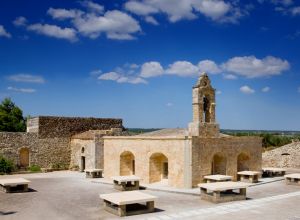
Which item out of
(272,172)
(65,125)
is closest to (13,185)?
(65,125)

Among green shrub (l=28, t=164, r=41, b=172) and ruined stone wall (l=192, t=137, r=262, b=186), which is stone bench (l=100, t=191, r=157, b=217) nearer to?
ruined stone wall (l=192, t=137, r=262, b=186)

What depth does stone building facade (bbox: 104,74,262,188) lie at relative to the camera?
1792 cm

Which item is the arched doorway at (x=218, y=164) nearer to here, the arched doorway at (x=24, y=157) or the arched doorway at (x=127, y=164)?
the arched doorway at (x=127, y=164)

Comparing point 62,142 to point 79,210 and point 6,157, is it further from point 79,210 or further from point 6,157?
point 79,210

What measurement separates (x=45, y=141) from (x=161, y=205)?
52.7 ft

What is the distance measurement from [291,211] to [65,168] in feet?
64.0

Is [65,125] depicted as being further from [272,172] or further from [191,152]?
[272,172]

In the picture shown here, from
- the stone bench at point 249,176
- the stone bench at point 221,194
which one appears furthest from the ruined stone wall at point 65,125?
the stone bench at point 221,194

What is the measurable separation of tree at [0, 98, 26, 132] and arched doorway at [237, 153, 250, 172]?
24.5 m

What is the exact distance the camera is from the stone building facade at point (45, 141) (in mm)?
25956

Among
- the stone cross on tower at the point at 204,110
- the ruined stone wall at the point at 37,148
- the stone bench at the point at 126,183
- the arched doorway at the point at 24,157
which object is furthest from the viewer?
the arched doorway at the point at 24,157

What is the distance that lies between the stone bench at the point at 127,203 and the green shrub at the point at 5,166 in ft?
47.3

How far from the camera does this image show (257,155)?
71.3ft

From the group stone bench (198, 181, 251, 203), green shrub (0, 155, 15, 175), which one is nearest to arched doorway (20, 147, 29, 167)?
green shrub (0, 155, 15, 175)
